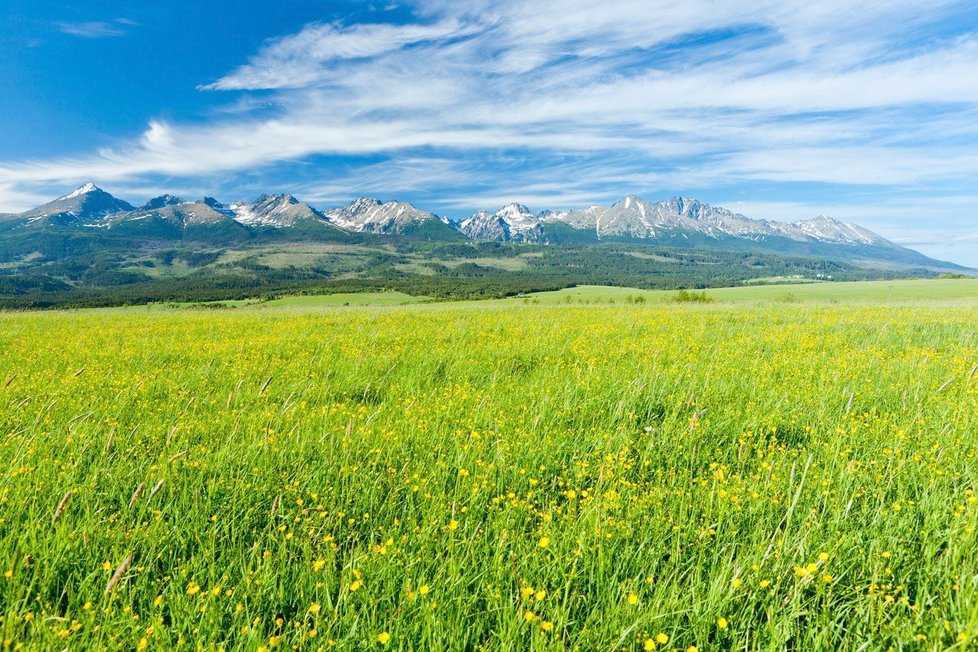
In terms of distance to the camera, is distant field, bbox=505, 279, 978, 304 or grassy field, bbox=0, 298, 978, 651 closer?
grassy field, bbox=0, 298, 978, 651

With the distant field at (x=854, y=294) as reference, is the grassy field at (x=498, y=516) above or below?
below

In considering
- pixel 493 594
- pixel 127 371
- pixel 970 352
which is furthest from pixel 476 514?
pixel 970 352

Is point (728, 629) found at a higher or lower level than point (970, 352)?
lower

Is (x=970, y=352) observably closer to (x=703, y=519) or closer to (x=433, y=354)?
(x=703, y=519)

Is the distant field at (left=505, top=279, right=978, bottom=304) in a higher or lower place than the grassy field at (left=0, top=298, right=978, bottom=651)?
higher

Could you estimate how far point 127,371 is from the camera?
8781mm

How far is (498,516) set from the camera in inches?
146

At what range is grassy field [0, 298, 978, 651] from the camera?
261 cm

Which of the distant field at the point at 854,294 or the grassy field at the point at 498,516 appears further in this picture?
the distant field at the point at 854,294

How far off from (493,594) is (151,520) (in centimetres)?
279

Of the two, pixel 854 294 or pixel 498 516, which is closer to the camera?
pixel 498 516

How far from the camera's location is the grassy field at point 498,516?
261cm

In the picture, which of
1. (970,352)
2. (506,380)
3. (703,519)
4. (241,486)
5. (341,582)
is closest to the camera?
(341,582)

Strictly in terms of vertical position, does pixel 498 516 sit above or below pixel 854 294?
below
